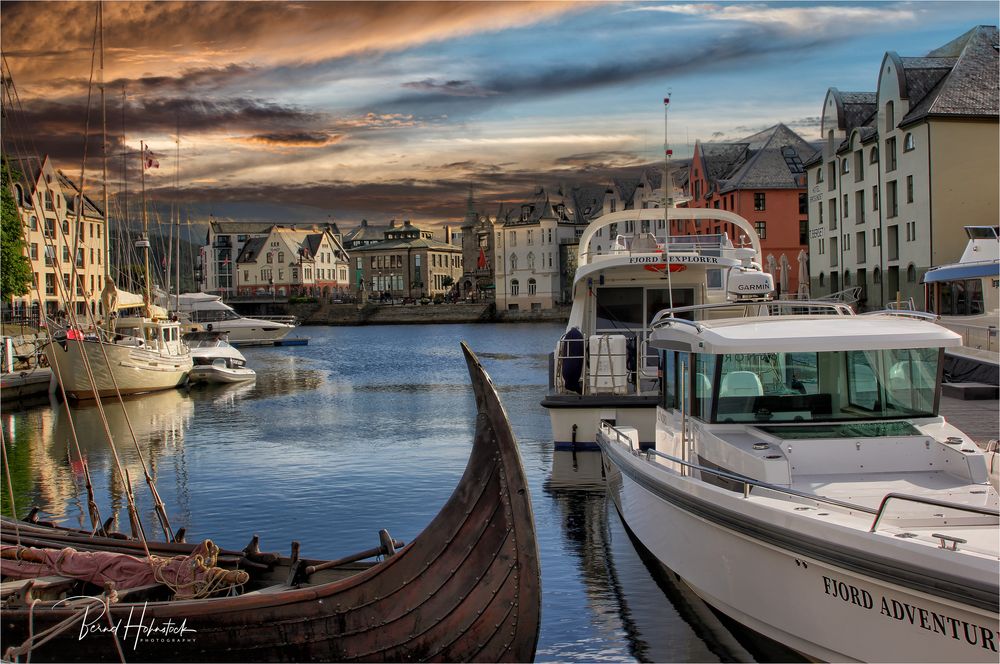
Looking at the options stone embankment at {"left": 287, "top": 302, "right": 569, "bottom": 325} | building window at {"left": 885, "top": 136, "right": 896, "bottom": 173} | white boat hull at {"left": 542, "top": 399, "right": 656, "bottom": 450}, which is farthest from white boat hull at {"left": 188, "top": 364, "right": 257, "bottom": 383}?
stone embankment at {"left": 287, "top": 302, "right": 569, "bottom": 325}

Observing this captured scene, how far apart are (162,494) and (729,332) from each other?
567 inches

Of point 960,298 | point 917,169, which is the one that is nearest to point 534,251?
point 917,169

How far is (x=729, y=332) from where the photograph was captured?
1109cm

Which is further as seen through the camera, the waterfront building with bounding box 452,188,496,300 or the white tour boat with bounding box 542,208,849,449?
the waterfront building with bounding box 452,188,496,300

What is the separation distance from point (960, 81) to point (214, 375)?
40.1 m

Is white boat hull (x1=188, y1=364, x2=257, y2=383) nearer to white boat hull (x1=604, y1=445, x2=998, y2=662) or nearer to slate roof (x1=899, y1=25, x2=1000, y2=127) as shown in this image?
slate roof (x1=899, y1=25, x2=1000, y2=127)

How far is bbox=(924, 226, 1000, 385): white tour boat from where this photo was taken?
32.2 meters

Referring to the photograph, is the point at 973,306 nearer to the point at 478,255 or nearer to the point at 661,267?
the point at 661,267

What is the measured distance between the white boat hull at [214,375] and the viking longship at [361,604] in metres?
39.0

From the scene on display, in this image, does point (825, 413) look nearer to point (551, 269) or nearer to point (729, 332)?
point (729, 332)

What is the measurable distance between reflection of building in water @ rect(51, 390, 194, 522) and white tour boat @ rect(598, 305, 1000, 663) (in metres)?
10.9

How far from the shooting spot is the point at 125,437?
2988 centimetres

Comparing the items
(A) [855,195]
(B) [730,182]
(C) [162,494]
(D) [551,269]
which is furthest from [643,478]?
(D) [551,269]

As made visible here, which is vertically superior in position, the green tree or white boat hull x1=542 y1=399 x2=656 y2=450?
the green tree
